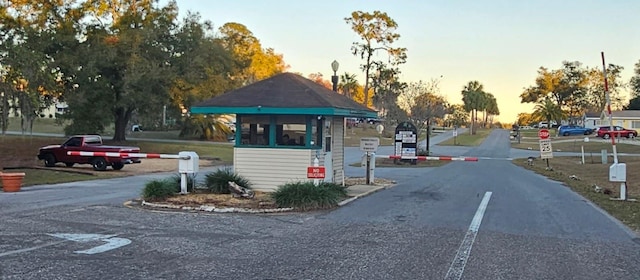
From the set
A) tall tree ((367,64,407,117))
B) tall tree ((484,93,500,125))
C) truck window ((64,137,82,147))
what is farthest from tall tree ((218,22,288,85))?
tall tree ((484,93,500,125))

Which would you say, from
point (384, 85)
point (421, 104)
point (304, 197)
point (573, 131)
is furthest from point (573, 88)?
point (304, 197)

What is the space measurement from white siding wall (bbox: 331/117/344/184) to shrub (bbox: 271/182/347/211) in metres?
4.28

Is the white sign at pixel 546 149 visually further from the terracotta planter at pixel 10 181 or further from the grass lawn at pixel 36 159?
the terracotta planter at pixel 10 181

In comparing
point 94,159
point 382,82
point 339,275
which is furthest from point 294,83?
point 382,82

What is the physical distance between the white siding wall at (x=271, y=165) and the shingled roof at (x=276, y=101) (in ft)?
3.57

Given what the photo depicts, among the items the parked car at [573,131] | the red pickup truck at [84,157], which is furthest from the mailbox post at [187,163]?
the parked car at [573,131]

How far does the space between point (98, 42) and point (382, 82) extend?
41967 millimetres

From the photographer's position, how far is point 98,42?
130ft

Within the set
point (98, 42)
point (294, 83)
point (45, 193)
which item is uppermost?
point (98, 42)

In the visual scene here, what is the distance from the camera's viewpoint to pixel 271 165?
16453 millimetres

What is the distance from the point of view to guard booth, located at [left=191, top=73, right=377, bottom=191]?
52.9ft

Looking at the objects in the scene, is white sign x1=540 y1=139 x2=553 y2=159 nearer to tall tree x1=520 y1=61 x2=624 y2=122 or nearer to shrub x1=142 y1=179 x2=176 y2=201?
shrub x1=142 y1=179 x2=176 y2=201

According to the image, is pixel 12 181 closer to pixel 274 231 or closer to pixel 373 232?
pixel 274 231

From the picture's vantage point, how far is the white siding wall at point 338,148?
18.5 m
